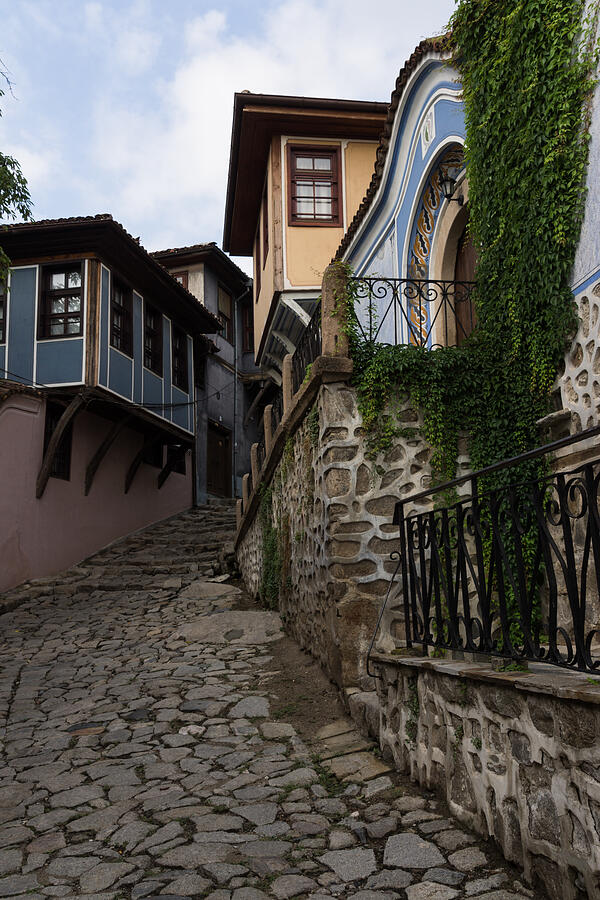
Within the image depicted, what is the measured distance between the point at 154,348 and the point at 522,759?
13953 millimetres

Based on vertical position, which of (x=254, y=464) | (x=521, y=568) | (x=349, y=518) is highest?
(x=254, y=464)

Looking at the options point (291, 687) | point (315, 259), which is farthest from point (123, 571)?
point (291, 687)

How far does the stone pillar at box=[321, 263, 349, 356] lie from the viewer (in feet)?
19.3

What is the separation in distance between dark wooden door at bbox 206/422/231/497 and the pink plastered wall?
2.98 meters

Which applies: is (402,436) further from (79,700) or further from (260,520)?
(260,520)

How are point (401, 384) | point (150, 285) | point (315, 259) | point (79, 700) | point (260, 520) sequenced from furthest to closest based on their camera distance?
1. point (150, 285)
2. point (315, 259)
3. point (260, 520)
4. point (79, 700)
5. point (401, 384)

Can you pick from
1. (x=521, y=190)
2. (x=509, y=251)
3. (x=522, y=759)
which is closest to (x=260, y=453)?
(x=509, y=251)

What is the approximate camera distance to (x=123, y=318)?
14.6 m

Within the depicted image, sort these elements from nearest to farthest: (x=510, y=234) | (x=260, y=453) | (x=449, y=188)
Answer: (x=510, y=234), (x=449, y=188), (x=260, y=453)

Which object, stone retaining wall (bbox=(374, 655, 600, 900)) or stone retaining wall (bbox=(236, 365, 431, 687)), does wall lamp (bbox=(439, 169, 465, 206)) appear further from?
stone retaining wall (bbox=(374, 655, 600, 900))

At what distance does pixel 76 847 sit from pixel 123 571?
9.23 m

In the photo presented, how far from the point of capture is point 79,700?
21.1 feet

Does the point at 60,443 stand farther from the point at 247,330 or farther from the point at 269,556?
→ the point at 247,330

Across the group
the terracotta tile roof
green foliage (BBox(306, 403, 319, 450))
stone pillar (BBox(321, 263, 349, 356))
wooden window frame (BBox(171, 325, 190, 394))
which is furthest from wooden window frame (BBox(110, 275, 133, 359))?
stone pillar (BBox(321, 263, 349, 356))
